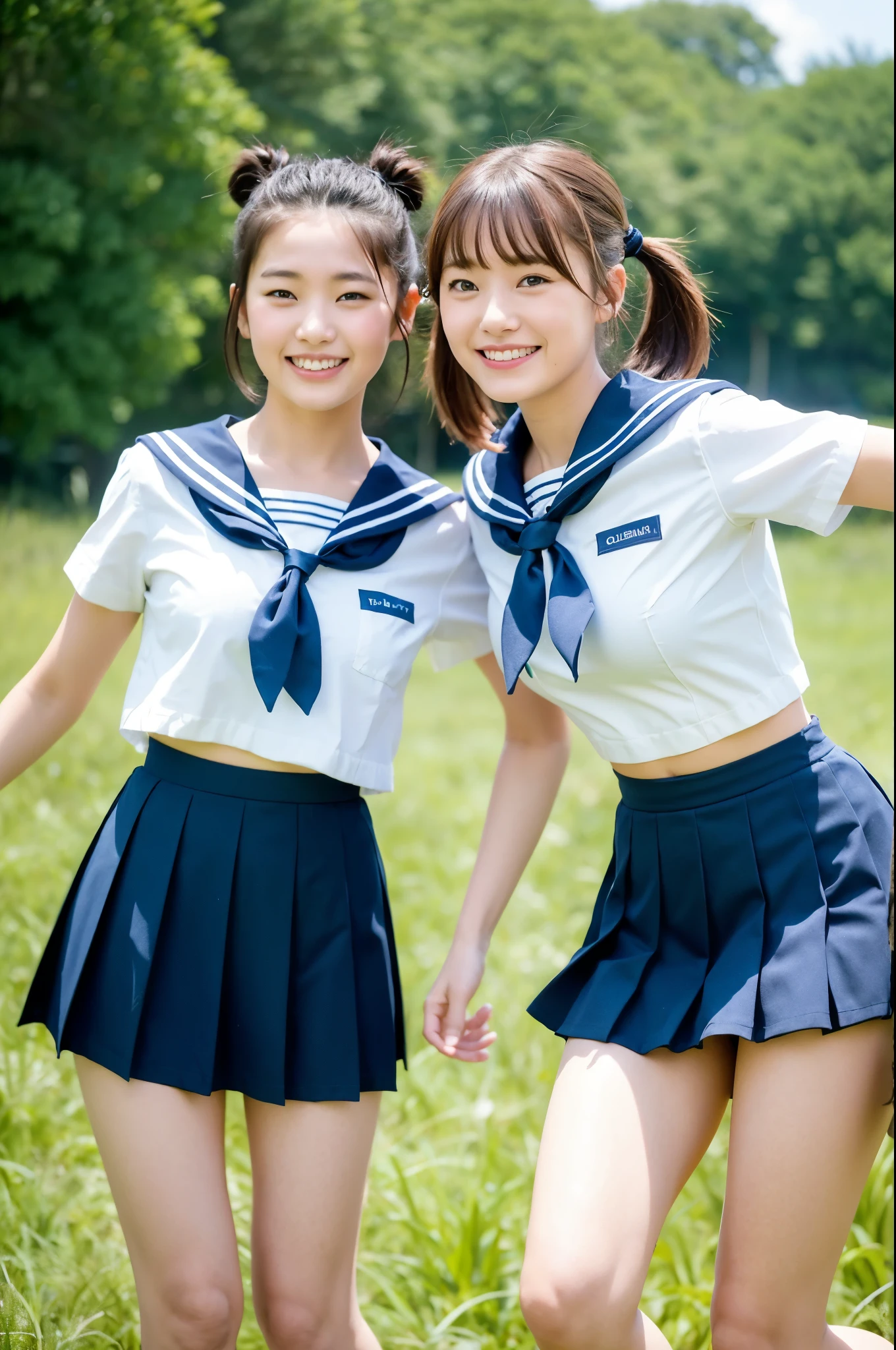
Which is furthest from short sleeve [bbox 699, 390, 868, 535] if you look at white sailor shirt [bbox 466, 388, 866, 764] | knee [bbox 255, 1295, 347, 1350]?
knee [bbox 255, 1295, 347, 1350]

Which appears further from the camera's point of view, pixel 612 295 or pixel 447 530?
pixel 447 530

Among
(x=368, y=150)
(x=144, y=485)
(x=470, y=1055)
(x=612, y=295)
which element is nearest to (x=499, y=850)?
(x=470, y=1055)

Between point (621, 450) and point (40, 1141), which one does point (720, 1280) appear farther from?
point (40, 1141)

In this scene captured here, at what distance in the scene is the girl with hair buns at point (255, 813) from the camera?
1.95 meters

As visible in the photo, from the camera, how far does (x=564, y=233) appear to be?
1994mm

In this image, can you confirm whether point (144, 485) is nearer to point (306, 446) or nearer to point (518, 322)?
point (306, 446)

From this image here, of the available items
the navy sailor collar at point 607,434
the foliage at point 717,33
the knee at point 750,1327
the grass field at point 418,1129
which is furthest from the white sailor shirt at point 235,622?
the foliage at point 717,33

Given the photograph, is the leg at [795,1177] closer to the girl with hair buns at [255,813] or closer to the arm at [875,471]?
the girl with hair buns at [255,813]

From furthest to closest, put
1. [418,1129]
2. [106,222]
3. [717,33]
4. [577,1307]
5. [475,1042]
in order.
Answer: [717,33], [106,222], [418,1129], [475,1042], [577,1307]

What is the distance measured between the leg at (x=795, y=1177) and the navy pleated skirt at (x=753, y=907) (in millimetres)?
68

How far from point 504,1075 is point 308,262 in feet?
8.64

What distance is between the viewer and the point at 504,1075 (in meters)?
3.81

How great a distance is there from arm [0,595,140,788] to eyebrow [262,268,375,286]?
65 centimetres

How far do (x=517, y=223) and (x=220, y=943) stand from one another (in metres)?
1.27
